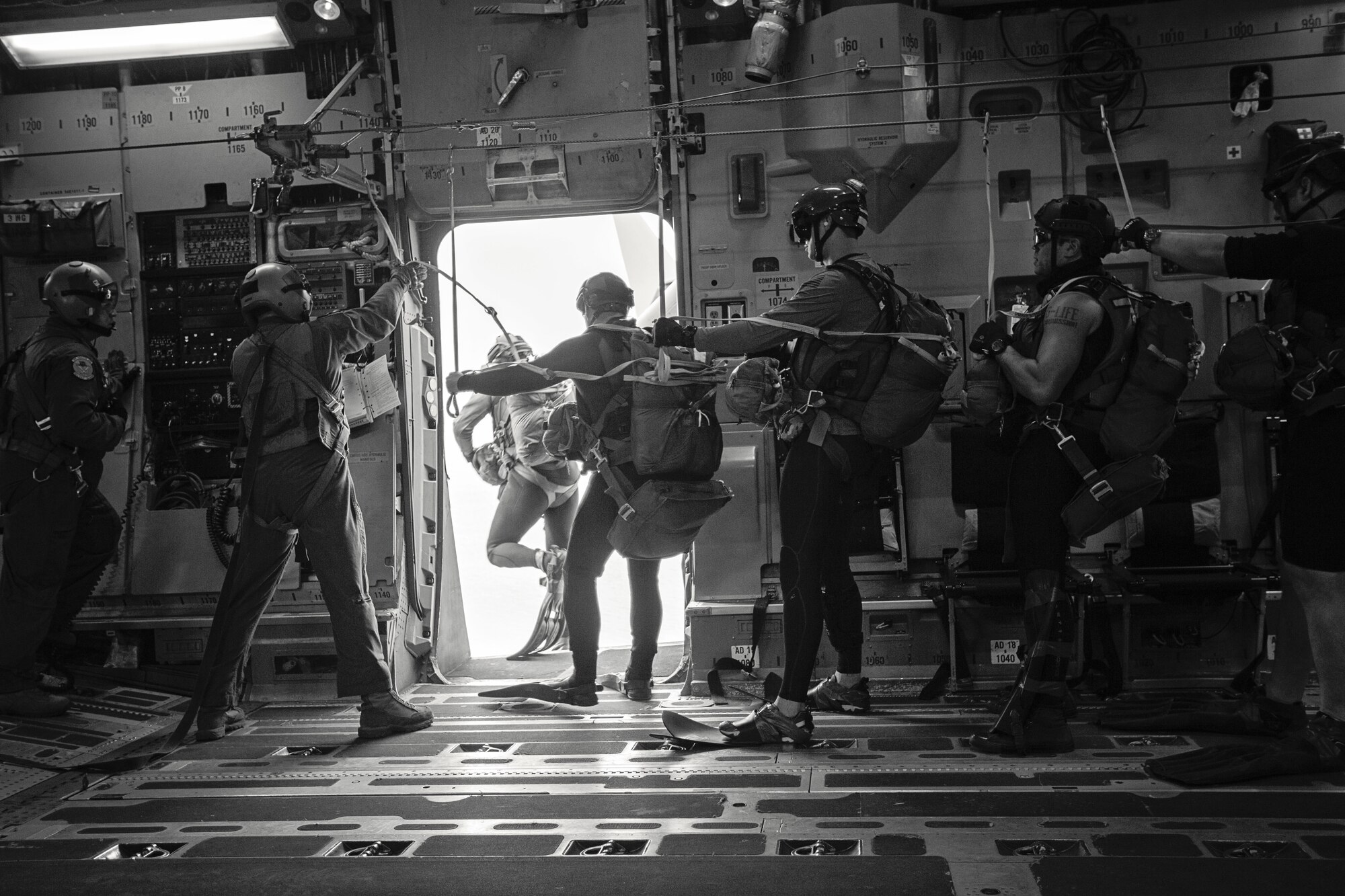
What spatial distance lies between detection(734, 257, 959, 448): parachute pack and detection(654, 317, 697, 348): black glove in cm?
33

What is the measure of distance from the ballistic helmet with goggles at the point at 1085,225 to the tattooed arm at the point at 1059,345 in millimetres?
249

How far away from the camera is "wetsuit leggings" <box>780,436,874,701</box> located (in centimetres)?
472

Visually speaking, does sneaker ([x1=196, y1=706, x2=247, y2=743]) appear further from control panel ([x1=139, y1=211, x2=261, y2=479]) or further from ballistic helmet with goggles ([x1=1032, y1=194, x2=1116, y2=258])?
ballistic helmet with goggles ([x1=1032, y1=194, x2=1116, y2=258])

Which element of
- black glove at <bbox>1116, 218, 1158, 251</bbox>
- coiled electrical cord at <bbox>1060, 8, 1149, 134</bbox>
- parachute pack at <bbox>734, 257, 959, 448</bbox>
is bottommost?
parachute pack at <bbox>734, 257, 959, 448</bbox>

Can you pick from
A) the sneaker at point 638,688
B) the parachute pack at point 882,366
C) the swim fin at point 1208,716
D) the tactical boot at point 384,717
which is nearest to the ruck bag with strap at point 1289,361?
the parachute pack at point 882,366

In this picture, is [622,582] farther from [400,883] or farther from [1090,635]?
[400,883]

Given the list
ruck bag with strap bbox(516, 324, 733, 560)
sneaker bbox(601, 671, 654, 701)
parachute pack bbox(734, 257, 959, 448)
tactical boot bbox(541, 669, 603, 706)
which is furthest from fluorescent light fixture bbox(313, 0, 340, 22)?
sneaker bbox(601, 671, 654, 701)

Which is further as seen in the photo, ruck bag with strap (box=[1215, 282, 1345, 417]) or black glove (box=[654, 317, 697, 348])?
black glove (box=[654, 317, 697, 348])

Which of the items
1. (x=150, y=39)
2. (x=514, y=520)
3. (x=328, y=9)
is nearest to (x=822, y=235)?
(x=328, y=9)

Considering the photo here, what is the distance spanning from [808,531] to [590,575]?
1453 mm

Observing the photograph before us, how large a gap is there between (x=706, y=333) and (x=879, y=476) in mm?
1697

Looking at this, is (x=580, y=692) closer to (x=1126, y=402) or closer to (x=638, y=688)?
(x=638, y=688)

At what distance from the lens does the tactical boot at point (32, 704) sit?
5.84 metres

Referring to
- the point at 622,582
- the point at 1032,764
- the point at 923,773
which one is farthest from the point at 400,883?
the point at 622,582
